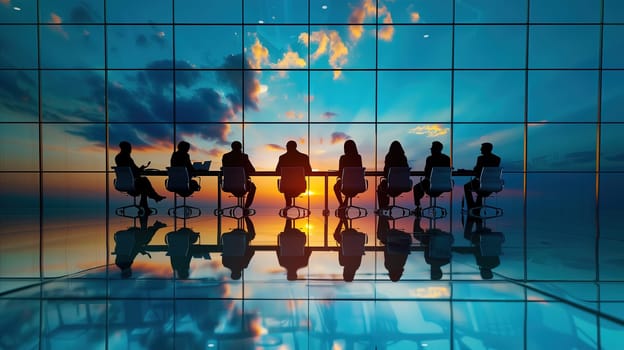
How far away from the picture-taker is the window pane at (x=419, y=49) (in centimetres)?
838

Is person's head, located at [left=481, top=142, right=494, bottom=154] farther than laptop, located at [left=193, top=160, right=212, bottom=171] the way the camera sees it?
No

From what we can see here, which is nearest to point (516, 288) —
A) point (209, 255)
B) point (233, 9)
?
point (209, 255)

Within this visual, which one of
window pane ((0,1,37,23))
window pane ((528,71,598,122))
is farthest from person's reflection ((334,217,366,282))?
window pane ((0,1,37,23))

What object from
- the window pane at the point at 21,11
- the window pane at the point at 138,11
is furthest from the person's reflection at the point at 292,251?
the window pane at the point at 21,11

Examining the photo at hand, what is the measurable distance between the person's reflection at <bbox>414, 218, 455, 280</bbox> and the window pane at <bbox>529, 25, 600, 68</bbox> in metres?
6.21

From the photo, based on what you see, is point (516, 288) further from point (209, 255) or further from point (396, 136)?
point (396, 136)

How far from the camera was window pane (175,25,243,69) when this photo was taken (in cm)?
840

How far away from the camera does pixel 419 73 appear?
8398mm

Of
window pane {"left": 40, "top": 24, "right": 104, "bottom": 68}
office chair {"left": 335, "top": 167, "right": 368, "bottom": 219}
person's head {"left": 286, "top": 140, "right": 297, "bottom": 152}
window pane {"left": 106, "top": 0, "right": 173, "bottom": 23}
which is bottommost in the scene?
office chair {"left": 335, "top": 167, "right": 368, "bottom": 219}

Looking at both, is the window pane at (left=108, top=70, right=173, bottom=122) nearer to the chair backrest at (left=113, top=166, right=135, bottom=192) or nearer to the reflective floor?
the chair backrest at (left=113, top=166, right=135, bottom=192)

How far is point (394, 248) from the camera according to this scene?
3.45m

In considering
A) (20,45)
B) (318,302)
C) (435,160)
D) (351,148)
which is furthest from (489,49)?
(20,45)

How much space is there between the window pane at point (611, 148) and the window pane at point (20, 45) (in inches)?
545

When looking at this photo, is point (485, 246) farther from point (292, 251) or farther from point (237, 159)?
point (237, 159)
